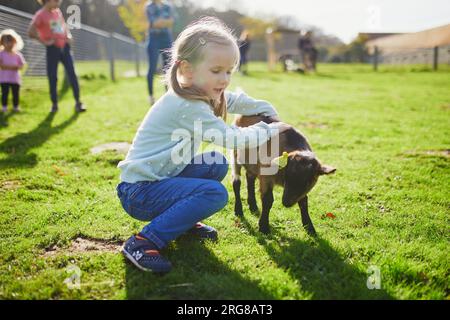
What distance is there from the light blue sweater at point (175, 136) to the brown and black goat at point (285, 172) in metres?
0.35

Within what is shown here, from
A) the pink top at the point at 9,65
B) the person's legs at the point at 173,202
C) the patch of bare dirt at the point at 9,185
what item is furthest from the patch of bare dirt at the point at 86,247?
the pink top at the point at 9,65

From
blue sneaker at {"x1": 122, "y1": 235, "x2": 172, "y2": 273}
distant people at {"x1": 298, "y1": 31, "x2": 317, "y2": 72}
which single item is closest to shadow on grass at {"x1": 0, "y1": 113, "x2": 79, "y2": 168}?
blue sneaker at {"x1": 122, "y1": 235, "x2": 172, "y2": 273}

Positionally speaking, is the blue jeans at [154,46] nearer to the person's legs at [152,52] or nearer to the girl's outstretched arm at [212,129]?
the person's legs at [152,52]

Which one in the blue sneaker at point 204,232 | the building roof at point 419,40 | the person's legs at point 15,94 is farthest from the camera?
the building roof at point 419,40

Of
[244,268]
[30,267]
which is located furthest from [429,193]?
[30,267]

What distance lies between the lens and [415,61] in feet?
134

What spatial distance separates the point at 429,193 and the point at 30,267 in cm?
422

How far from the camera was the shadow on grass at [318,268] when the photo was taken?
2779 mm

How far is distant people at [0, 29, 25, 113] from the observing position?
8789 millimetres

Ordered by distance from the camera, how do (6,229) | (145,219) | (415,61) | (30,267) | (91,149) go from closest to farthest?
(30,267) → (145,219) → (6,229) → (91,149) → (415,61)

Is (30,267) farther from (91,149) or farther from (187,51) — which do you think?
(91,149)

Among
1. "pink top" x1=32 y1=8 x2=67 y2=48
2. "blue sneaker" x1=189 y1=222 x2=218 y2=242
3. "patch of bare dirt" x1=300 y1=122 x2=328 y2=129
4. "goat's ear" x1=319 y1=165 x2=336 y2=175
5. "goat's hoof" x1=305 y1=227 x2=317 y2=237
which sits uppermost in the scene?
"pink top" x1=32 y1=8 x2=67 y2=48

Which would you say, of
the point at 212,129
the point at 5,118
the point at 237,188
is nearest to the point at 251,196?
the point at 237,188

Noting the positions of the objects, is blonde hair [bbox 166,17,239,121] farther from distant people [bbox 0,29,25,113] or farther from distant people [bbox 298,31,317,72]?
distant people [bbox 298,31,317,72]
